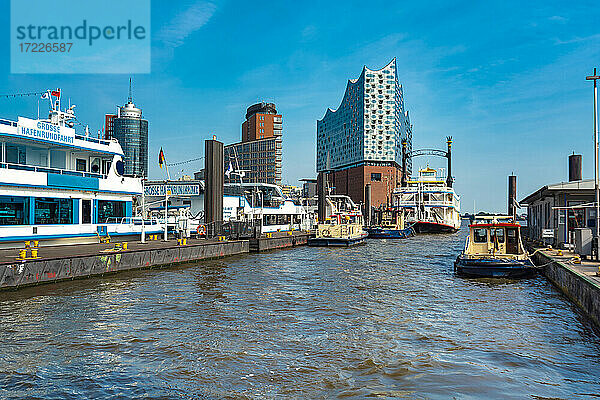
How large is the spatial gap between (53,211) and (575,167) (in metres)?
57.4

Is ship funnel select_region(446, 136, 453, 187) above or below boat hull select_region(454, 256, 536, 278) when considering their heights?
above

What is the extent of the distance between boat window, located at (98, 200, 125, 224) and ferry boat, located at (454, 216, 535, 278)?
79.1 ft

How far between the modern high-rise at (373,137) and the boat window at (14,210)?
12395cm

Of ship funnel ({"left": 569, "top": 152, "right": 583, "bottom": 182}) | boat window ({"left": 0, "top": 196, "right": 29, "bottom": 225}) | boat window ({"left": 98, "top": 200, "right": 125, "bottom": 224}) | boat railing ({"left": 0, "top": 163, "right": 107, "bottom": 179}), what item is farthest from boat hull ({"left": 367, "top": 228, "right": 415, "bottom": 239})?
boat window ({"left": 0, "top": 196, "right": 29, "bottom": 225})

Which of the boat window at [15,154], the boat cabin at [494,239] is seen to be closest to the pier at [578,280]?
the boat cabin at [494,239]

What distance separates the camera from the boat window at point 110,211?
3262 cm

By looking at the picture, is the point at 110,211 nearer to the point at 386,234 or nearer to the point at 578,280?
the point at 578,280

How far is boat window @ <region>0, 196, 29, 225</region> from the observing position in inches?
1030

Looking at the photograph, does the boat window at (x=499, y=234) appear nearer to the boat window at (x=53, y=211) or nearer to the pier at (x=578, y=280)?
the pier at (x=578, y=280)

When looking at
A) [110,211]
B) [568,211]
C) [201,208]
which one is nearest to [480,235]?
[568,211]

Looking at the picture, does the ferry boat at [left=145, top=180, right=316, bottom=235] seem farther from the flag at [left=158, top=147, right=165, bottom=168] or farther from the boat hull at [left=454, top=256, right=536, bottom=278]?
the boat hull at [left=454, top=256, right=536, bottom=278]

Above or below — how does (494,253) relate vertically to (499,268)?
above

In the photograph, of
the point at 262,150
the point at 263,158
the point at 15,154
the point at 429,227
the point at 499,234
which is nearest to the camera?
the point at 499,234

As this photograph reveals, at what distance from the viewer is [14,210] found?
2667cm
